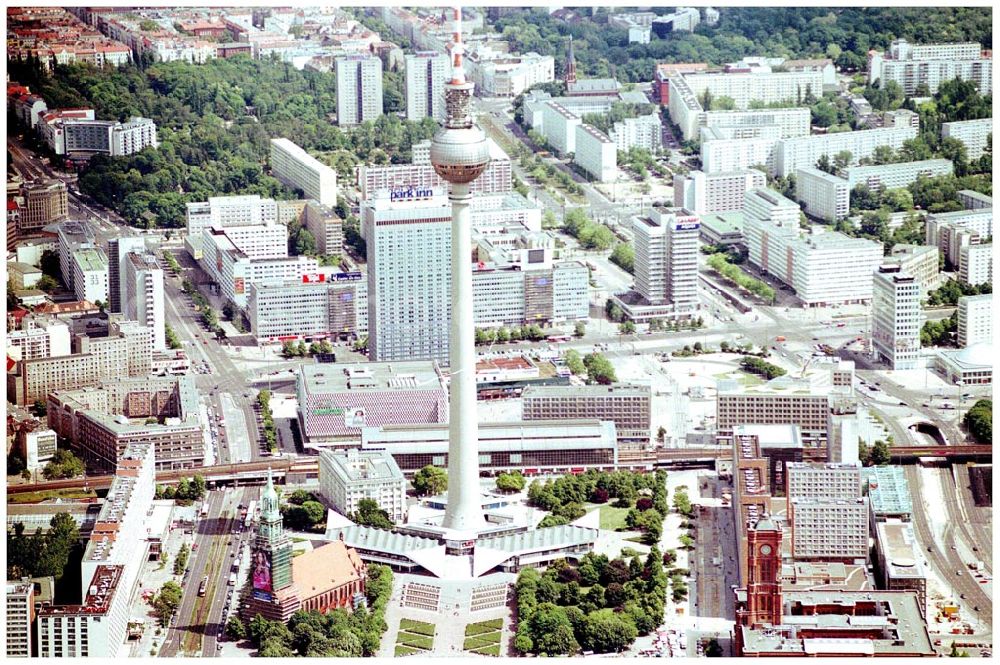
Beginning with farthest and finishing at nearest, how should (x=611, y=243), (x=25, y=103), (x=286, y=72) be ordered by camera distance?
(x=286, y=72) < (x=25, y=103) < (x=611, y=243)

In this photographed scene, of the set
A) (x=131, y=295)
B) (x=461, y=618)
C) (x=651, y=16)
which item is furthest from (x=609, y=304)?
(x=651, y=16)

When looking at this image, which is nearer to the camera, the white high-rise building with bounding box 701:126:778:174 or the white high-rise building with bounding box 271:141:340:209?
the white high-rise building with bounding box 271:141:340:209

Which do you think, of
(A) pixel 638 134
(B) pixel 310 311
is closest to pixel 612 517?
(B) pixel 310 311

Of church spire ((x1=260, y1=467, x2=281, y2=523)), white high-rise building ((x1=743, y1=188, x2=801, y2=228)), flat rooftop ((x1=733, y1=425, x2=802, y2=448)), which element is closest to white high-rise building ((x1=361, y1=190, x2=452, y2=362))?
flat rooftop ((x1=733, y1=425, x2=802, y2=448))

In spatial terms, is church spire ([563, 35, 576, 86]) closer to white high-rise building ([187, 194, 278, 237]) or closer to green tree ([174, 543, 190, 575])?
white high-rise building ([187, 194, 278, 237])

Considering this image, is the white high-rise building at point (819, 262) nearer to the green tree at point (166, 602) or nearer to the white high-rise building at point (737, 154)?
the white high-rise building at point (737, 154)

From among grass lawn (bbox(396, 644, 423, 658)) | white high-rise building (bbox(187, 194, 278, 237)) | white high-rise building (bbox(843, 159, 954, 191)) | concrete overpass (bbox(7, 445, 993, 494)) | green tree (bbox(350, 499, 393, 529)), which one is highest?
white high-rise building (bbox(843, 159, 954, 191))

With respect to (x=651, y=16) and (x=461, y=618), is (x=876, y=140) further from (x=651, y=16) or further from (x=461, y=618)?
(x=461, y=618)
